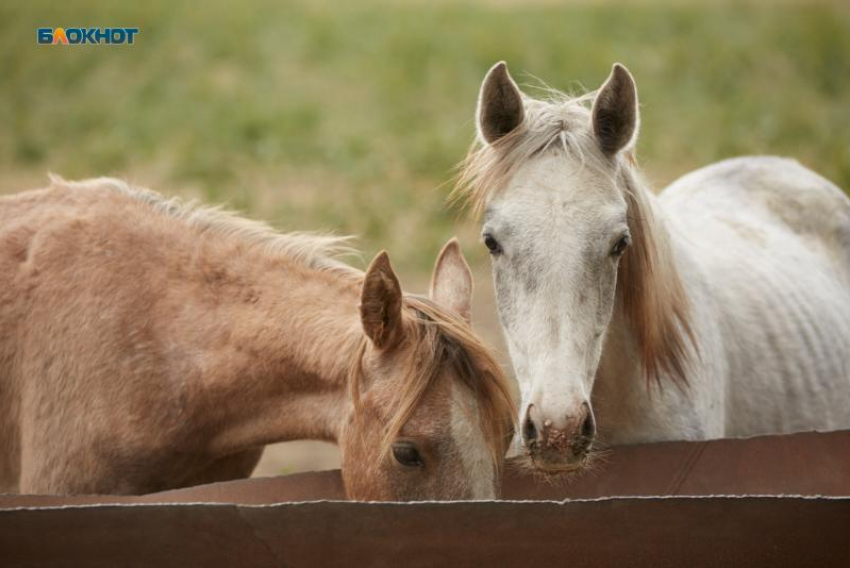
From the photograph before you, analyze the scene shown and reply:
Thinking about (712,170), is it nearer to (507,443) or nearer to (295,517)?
(507,443)

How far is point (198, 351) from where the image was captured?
3.11 meters

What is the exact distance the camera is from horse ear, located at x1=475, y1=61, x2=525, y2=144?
9.86ft

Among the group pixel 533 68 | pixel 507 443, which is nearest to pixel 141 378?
pixel 507 443

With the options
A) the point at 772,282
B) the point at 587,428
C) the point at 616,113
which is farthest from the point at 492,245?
the point at 772,282

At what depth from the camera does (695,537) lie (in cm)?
210

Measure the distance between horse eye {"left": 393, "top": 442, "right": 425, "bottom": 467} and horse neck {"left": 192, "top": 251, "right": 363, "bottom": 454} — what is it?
10.8 inches

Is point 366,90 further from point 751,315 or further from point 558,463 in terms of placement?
point 558,463

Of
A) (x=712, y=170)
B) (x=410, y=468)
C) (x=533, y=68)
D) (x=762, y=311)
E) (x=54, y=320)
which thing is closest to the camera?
(x=410, y=468)

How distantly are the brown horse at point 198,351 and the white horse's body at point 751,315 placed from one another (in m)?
0.60

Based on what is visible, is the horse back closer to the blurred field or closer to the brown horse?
the brown horse

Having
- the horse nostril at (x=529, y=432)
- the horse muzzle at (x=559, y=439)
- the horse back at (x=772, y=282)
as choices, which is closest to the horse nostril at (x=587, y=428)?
the horse muzzle at (x=559, y=439)

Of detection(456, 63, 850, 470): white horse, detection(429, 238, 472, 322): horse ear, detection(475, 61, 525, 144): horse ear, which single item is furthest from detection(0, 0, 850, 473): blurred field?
detection(475, 61, 525, 144): horse ear

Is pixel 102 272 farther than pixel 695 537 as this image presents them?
Yes

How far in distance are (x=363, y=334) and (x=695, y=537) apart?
1.12 metres
